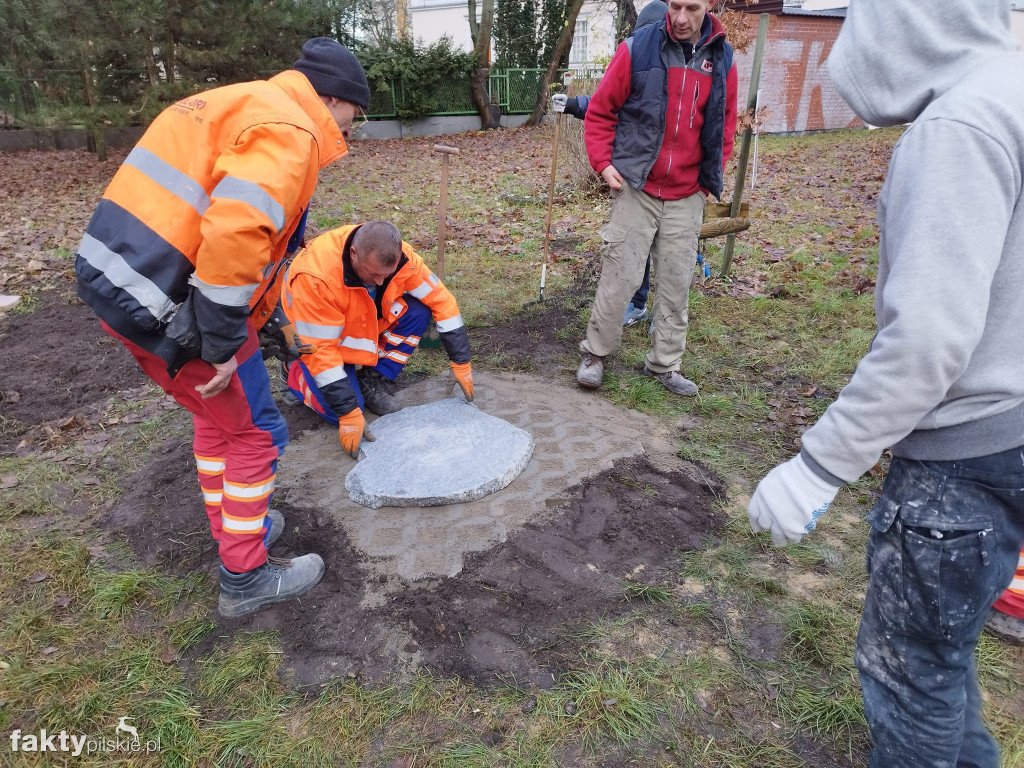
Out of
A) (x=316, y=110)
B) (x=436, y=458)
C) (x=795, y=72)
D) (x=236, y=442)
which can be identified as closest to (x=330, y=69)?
(x=316, y=110)

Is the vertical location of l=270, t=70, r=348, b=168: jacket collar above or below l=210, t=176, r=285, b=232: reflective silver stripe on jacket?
above

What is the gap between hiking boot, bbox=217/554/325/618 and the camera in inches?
96.6

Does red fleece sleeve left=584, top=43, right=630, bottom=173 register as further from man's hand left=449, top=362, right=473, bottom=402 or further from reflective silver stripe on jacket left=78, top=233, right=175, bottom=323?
reflective silver stripe on jacket left=78, top=233, right=175, bottom=323

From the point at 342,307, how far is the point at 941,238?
9.05 feet

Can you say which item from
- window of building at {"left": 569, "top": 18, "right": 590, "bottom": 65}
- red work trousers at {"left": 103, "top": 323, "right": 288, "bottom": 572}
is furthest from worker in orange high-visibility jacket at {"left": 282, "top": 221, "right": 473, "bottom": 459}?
window of building at {"left": 569, "top": 18, "right": 590, "bottom": 65}

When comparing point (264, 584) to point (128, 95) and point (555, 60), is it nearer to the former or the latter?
point (128, 95)

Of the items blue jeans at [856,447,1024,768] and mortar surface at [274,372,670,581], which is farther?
mortar surface at [274,372,670,581]

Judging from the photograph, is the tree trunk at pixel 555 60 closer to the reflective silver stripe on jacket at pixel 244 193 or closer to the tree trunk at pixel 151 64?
the tree trunk at pixel 151 64

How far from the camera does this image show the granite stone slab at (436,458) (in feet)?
9.90

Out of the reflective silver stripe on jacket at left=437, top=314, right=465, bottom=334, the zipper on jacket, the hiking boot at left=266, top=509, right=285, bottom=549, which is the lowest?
the hiking boot at left=266, top=509, right=285, bottom=549

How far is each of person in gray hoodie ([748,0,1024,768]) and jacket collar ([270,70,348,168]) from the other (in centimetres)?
149

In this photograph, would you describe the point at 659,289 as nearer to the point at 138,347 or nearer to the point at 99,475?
the point at 138,347

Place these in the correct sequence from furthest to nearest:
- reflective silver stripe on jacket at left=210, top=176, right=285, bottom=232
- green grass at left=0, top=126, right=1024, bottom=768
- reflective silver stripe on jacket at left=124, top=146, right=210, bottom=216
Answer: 1. green grass at left=0, top=126, right=1024, bottom=768
2. reflective silver stripe on jacket at left=124, top=146, right=210, bottom=216
3. reflective silver stripe on jacket at left=210, top=176, right=285, bottom=232

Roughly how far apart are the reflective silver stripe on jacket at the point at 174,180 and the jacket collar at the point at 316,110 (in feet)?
1.23
